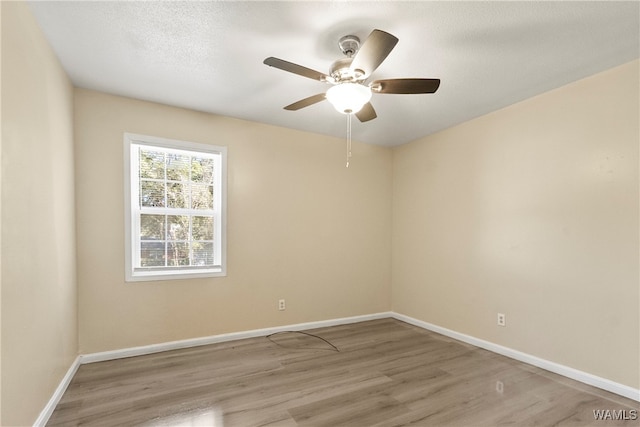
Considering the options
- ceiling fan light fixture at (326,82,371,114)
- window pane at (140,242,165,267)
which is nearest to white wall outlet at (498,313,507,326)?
ceiling fan light fixture at (326,82,371,114)

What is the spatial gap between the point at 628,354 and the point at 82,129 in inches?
187

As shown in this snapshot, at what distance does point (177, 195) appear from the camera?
3.22 meters

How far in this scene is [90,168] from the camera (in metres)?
2.79

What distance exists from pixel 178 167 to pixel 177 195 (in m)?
0.29

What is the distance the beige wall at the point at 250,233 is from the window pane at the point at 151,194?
0.22 m

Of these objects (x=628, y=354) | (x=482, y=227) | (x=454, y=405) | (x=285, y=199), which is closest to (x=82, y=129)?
(x=285, y=199)

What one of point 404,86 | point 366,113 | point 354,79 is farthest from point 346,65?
point 366,113

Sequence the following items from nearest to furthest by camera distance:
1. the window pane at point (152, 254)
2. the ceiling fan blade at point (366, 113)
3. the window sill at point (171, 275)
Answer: the ceiling fan blade at point (366, 113), the window sill at point (171, 275), the window pane at point (152, 254)

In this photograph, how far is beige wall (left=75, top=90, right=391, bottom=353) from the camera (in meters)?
2.80

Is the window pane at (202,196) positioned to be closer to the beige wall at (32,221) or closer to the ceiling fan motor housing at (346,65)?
the beige wall at (32,221)

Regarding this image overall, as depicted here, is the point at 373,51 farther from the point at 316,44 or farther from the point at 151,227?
the point at 151,227

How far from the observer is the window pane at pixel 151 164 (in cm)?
308

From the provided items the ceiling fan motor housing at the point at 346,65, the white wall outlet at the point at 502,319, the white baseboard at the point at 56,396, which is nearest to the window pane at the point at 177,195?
the white baseboard at the point at 56,396

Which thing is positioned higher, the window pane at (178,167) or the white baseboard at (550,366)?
the window pane at (178,167)
